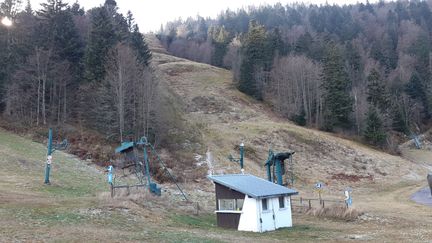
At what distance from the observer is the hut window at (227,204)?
28406mm

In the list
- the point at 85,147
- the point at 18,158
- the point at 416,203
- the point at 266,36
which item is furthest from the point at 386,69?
the point at 18,158

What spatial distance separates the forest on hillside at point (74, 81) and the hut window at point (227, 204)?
21.0 meters

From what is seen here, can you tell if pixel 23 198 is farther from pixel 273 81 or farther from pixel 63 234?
pixel 273 81

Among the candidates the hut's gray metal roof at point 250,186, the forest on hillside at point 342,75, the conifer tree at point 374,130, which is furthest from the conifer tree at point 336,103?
the hut's gray metal roof at point 250,186

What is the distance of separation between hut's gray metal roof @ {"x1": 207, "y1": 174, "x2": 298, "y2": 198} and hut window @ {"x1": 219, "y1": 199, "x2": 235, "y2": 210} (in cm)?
93

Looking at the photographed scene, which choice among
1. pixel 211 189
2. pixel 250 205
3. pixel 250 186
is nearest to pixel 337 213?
pixel 250 186

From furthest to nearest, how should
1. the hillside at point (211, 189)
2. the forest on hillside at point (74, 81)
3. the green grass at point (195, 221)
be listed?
the forest on hillside at point (74, 81), the green grass at point (195, 221), the hillside at point (211, 189)

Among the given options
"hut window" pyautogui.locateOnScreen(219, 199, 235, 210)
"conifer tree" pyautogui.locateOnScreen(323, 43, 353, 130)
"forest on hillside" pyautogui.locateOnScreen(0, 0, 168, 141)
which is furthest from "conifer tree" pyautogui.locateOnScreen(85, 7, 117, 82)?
"conifer tree" pyautogui.locateOnScreen(323, 43, 353, 130)

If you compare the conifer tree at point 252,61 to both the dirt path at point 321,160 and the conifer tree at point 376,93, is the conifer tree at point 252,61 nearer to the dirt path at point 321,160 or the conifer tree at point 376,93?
the dirt path at point 321,160

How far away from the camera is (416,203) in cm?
4025

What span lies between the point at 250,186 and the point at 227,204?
1.77 metres

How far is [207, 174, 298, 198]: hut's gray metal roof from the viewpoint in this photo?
27734mm

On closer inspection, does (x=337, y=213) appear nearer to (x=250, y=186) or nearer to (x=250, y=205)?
(x=250, y=186)

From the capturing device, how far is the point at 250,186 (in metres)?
29.0
